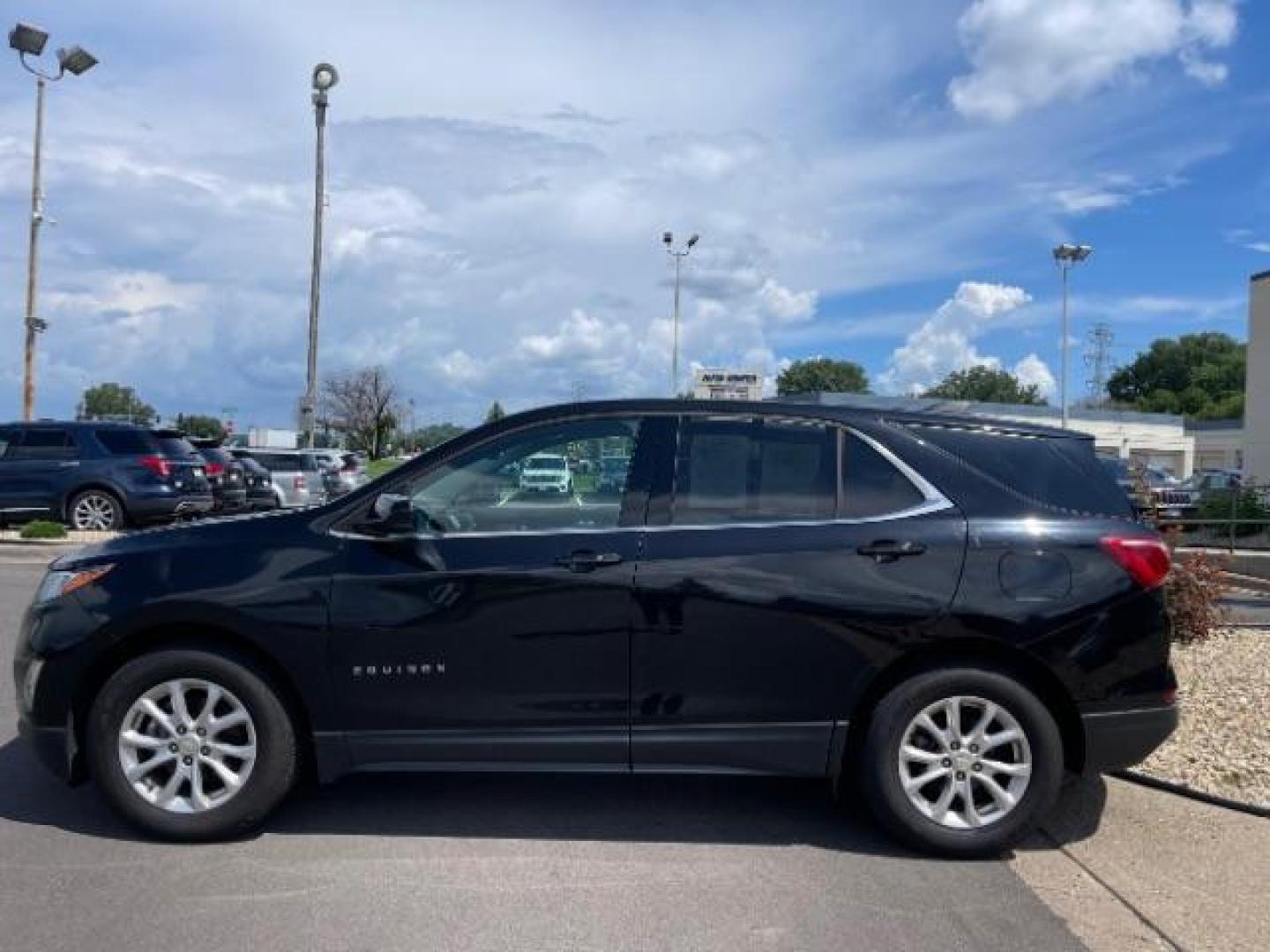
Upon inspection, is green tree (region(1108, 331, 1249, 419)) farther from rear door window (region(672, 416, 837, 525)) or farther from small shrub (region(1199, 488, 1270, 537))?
rear door window (region(672, 416, 837, 525))

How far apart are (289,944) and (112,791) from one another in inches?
53.7

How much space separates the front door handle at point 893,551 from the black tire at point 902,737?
49cm

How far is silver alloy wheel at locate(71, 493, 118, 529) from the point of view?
56.5 ft

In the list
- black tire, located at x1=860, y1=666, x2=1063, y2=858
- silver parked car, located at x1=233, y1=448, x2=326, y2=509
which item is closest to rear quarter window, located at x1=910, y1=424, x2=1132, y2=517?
black tire, located at x1=860, y1=666, x2=1063, y2=858

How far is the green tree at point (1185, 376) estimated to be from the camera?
4405 inches

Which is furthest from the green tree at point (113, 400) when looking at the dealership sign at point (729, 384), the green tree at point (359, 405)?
the dealership sign at point (729, 384)

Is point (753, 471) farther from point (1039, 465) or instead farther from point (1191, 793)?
point (1191, 793)

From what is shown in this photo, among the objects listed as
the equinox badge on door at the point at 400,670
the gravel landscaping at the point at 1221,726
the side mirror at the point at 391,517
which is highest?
the side mirror at the point at 391,517

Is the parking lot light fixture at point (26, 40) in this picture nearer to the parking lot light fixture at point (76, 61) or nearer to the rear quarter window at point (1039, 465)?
the parking lot light fixture at point (76, 61)

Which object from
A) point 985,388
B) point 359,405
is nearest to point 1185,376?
point 985,388

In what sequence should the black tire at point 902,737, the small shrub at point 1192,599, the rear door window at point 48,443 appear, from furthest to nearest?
the rear door window at point 48,443
the small shrub at point 1192,599
the black tire at point 902,737

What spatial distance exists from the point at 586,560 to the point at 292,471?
21428mm

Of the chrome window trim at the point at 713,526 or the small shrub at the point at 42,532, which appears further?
the small shrub at the point at 42,532

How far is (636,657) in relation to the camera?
15.3ft
